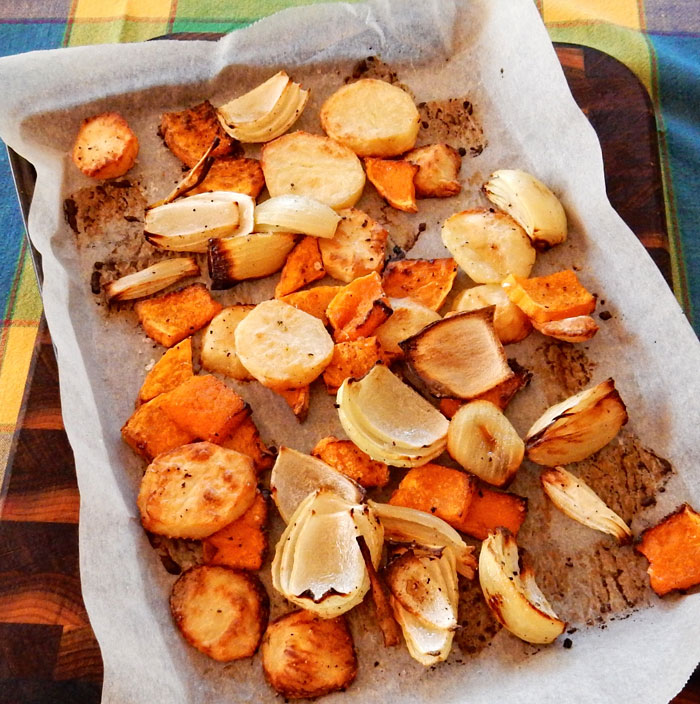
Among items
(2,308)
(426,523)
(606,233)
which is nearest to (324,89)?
(606,233)

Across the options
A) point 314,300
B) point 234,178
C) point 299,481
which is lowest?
point 299,481

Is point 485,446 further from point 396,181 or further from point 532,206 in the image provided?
point 396,181

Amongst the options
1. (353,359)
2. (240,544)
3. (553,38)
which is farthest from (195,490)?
(553,38)

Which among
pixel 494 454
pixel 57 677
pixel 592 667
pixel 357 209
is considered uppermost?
pixel 357 209

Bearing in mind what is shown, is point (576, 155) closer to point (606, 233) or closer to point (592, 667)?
point (606, 233)

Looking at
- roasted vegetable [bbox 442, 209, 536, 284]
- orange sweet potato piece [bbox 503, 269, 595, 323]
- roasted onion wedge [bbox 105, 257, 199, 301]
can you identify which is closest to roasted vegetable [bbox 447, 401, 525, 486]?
orange sweet potato piece [bbox 503, 269, 595, 323]
